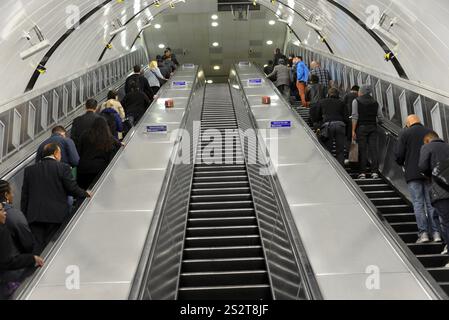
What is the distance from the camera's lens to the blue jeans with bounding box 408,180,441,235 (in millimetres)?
7258

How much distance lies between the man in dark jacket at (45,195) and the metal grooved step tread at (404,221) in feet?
13.9

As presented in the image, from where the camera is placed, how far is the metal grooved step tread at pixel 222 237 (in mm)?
5656

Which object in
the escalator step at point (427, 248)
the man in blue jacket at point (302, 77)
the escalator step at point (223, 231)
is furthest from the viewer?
the man in blue jacket at point (302, 77)

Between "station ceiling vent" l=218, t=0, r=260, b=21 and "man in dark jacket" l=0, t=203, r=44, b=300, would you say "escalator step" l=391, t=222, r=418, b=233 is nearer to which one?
"man in dark jacket" l=0, t=203, r=44, b=300

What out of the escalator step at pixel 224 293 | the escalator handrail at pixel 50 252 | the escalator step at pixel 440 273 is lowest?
the escalator step at pixel 440 273

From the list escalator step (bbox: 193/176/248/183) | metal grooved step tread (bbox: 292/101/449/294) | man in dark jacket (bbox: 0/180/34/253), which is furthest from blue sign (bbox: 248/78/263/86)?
man in dark jacket (bbox: 0/180/34/253)

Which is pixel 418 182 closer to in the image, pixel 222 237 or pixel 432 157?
pixel 432 157

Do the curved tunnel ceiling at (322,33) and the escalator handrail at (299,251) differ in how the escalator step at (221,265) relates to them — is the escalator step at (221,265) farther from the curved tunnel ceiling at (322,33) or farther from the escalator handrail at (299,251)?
the curved tunnel ceiling at (322,33)

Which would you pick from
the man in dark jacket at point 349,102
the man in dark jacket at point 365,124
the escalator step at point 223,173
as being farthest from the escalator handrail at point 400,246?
the man in dark jacket at point 349,102

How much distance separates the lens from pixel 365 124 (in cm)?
978

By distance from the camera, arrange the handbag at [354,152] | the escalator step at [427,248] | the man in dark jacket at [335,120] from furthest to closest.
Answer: the handbag at [354,152] → the man in dark jacket at [335,120] → the escalator step at [427,248]

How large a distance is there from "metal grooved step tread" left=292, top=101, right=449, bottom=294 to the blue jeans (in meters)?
0.23

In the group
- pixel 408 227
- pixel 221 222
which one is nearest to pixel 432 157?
pixel 408 227

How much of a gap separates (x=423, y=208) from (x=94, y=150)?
4.75m
